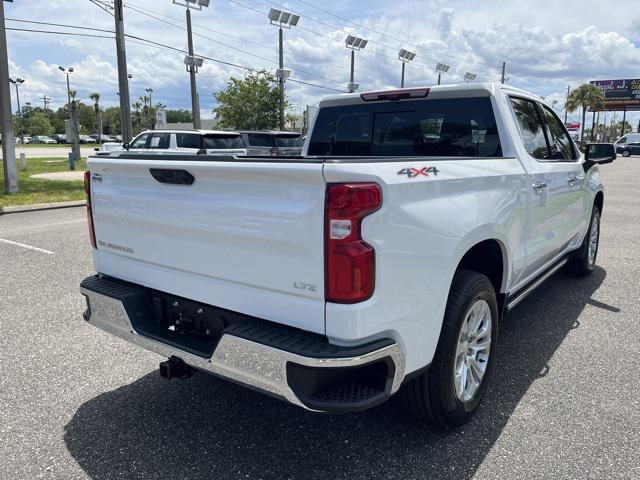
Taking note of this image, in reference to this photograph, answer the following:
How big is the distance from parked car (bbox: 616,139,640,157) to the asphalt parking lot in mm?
51083

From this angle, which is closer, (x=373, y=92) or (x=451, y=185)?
(x=451, y=185)

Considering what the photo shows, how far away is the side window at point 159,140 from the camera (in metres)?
16.6

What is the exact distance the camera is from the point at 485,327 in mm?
3129

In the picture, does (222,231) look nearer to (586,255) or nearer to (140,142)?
(586,255)

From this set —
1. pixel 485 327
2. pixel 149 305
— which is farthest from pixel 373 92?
pixel 149 305

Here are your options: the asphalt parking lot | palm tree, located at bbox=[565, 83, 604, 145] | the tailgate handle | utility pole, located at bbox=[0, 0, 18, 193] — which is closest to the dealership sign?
palm tree, located at bbox=[565, 83, 604, 145]

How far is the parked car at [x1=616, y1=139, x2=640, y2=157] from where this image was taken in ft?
157

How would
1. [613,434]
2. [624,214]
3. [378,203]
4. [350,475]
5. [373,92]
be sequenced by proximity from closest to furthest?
[378,203] → [350,475] → [613,434] → [373,92] → [624,214]

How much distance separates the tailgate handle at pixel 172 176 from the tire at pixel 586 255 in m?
4.50

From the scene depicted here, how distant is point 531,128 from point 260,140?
15.9 meters

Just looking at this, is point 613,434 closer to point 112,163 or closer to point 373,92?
point 373,92

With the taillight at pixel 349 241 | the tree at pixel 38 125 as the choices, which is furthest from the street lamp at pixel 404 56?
the tree at pixel 38 125

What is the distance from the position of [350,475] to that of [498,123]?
2498 millimetres

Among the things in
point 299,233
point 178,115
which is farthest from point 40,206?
point 178,115
